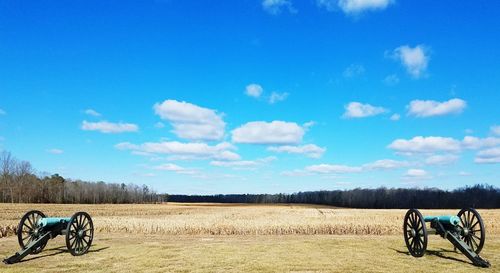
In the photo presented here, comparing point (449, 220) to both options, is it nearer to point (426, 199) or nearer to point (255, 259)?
point (255, 259)

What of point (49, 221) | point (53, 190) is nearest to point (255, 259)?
point (49, 221)

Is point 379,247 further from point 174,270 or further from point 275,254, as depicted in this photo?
point 174,270

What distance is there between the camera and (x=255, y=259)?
14.1 metres

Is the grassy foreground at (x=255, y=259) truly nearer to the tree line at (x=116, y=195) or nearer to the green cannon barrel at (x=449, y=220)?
the green cannon barrel at (x=449, y=220)

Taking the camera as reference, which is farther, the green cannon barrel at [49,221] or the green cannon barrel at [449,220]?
the green cannon barrel at [49,221]

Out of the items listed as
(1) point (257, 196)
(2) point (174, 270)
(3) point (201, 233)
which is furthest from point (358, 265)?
(1) point (257, 196)

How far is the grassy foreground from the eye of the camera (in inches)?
493

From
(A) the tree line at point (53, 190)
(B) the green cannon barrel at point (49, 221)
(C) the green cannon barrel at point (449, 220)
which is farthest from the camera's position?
(A) the tree line at point (53, 190)

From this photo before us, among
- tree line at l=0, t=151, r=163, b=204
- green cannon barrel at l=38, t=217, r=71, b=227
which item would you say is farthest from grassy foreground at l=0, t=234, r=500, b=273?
tree line at l=0, t=151, r=163, b=204

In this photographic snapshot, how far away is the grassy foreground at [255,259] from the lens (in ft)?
41.1

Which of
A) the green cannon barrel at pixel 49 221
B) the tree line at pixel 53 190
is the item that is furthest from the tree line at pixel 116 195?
the green cannon barrel at pixel 49 221

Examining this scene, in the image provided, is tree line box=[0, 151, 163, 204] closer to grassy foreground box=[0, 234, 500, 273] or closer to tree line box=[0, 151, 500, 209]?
tree line box=[0, 151, 500, 209]

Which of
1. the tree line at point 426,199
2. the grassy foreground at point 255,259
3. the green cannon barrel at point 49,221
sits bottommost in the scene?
the tree line at point 426,199

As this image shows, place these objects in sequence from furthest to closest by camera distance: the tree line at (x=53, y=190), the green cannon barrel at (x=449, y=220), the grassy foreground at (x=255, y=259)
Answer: the tree line at (x=53, y=190) → the green cannon barrel at (x=449, y=220) → the grassy foreground at (x=255, y=259)
